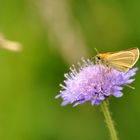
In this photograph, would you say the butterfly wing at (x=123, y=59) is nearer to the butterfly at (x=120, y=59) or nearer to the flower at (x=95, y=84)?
the butterfly at (x=120, y=59)

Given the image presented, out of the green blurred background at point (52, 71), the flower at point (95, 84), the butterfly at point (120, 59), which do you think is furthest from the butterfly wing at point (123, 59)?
the green blurred background at point (52, 71)

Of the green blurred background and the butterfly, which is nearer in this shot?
the butterfly

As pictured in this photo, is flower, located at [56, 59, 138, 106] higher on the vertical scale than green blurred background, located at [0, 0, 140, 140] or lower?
lower

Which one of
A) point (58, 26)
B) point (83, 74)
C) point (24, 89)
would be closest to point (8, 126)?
point (24, 89)

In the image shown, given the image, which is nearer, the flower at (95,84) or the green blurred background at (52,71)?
the flower at (95,84)

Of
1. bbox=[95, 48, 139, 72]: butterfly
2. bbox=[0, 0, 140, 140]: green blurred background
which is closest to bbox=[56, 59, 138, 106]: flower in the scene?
bbox=[95, 48, 139, 72]: butterfly

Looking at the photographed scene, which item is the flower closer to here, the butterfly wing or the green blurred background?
the butterfly wing
